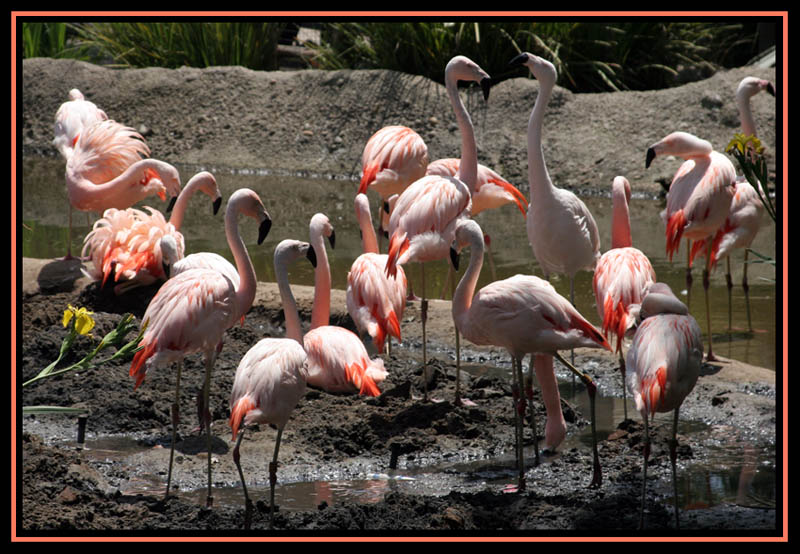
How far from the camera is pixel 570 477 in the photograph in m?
4.14

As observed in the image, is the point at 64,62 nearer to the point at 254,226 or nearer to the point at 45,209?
the point at 45,209

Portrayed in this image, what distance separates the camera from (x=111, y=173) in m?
7.13

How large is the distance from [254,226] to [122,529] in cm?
627

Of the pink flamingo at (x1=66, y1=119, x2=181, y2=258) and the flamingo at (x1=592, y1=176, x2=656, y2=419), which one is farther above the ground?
the pink flamingo at (x1=66, y1=119, x2=181, y2=258)

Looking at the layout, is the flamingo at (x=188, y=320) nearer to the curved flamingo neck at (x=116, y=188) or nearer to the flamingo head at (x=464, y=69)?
the flamingo head at (x=464, y=69)

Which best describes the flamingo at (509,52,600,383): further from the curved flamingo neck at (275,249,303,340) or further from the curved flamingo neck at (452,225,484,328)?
the curved flamingo neck at (275,249,303,340)

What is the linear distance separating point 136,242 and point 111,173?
3.89ft

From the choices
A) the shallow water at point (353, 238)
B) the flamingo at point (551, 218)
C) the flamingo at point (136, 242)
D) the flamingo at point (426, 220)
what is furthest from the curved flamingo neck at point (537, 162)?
the flamingo at point (136, 242)

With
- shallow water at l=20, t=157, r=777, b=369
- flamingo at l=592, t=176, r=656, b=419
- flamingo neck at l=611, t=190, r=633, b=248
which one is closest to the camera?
flamingo at l=592, t=176, r=656, b=419

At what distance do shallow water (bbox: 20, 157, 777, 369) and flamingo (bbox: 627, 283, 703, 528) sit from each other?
2197 millimetres

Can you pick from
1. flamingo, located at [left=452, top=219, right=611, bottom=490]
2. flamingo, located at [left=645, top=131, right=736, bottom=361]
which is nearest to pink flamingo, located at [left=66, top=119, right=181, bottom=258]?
flamingo, located at [left=645, top=131, right=736, bottom=361]

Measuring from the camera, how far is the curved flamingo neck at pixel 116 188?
6785mm

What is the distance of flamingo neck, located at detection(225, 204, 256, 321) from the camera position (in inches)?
172

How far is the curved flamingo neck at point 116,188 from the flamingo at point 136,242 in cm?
48
